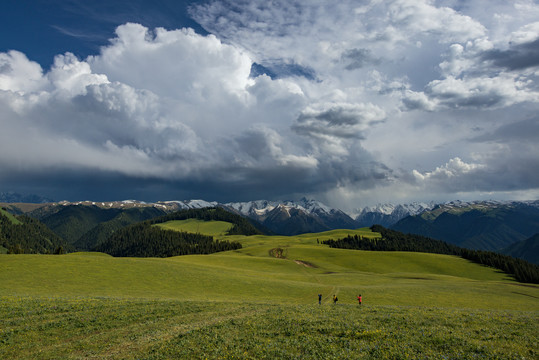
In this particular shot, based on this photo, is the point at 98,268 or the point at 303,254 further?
the point at 303,254

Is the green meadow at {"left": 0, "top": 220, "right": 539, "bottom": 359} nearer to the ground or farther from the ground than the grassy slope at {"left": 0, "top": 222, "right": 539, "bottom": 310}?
farther from the ground

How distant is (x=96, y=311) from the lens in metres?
32.9

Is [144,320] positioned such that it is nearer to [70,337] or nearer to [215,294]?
[70,337]

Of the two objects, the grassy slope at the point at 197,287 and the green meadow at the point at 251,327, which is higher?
the green meadow at the point at 251,327

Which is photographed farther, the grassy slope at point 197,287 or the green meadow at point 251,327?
the grassy slope at point 197,287

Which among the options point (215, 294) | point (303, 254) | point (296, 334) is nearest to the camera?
point (296, 334)

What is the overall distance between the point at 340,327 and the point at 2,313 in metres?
36.9

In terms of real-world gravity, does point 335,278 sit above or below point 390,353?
below

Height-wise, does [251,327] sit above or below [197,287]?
above

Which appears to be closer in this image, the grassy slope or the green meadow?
the green meadow

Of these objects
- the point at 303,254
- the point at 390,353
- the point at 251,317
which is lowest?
the point at 303,254

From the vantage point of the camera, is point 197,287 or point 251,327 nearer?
point 251,327

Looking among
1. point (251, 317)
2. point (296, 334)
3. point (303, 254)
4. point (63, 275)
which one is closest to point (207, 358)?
point (296, 334)

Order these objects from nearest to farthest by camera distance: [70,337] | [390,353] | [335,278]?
[390,353] < [70,337] < [335,278]
